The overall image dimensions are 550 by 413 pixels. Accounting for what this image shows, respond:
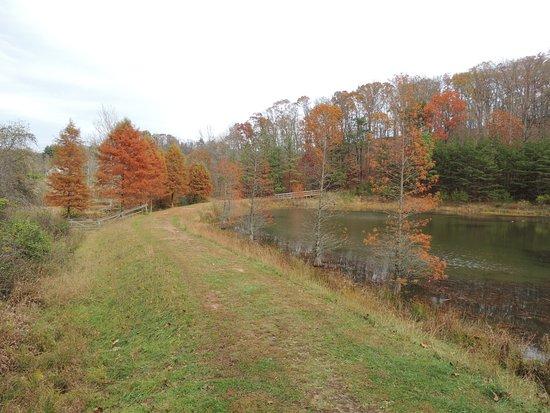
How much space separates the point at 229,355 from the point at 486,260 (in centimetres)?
1962

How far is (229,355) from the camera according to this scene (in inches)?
257

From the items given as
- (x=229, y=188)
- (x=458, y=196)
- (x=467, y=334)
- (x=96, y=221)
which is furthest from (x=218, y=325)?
(x=458, y=196)

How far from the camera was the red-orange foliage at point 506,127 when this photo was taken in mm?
52344

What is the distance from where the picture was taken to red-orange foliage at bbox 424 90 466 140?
55734 millimetres

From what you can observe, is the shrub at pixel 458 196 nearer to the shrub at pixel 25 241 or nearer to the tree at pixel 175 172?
the tree at pixel 175 172

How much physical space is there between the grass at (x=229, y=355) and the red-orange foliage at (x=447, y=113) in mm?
53162

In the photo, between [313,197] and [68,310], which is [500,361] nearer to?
[68,310]

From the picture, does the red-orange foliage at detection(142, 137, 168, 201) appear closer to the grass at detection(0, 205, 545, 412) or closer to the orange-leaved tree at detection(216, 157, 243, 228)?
the orange-leaved tree at detection(216, 157, 243, 228)

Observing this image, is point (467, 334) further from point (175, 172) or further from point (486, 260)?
point (175, 172)

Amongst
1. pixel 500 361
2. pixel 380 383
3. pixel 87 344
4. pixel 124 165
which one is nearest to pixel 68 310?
pixel 87 344

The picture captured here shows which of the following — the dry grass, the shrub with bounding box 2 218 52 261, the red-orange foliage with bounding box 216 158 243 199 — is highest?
the red-orange foliage with bounding box 216 158 243 199

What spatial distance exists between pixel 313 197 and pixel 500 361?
49.3 meters

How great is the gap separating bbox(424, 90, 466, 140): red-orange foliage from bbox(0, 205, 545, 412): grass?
53.2m

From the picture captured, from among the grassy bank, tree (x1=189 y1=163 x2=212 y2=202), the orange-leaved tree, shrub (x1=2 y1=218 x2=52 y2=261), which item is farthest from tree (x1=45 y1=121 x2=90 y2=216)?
the grassy bank
